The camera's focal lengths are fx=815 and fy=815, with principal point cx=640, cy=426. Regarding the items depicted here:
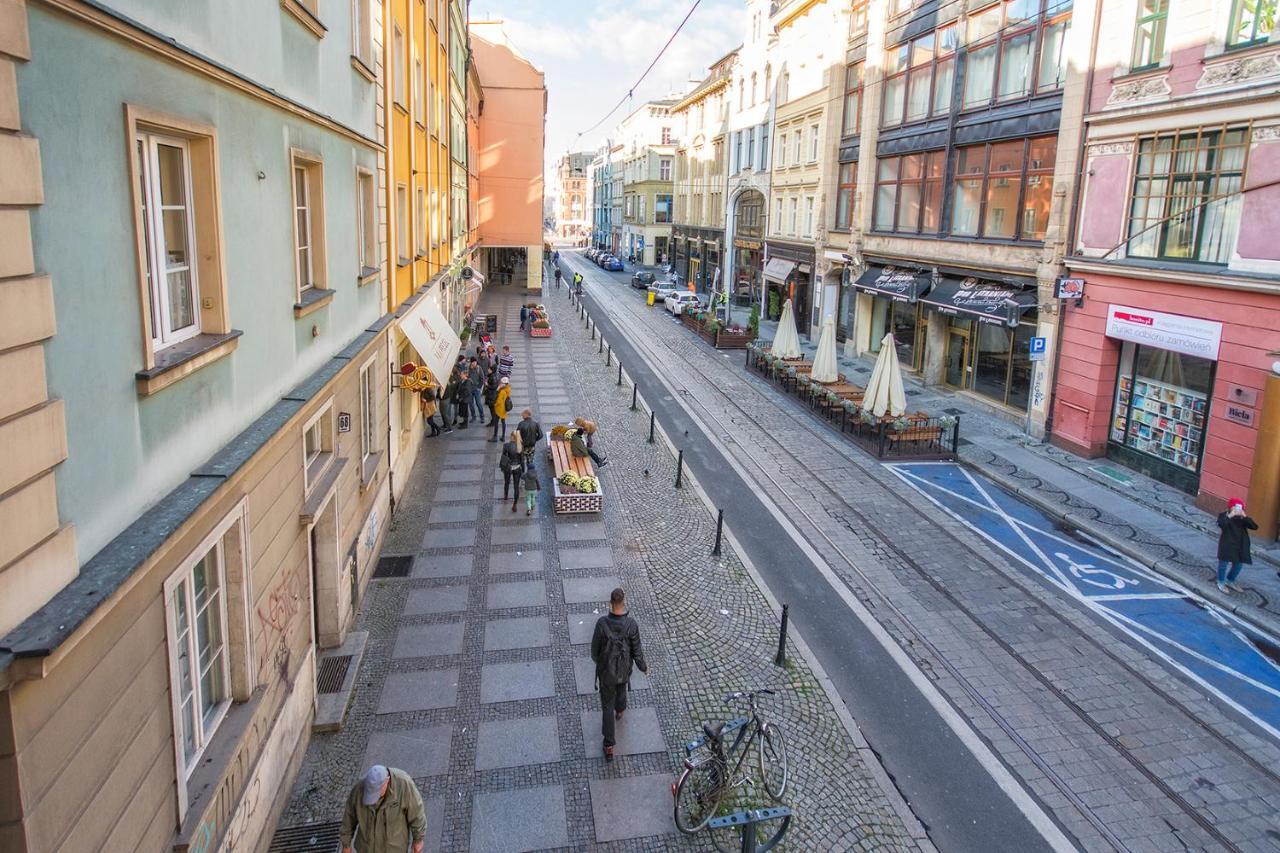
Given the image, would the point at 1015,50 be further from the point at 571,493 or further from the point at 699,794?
the point at 699,794

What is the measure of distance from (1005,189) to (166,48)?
75.2ft

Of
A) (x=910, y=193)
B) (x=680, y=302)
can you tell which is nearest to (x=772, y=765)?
(x=910, y=193)

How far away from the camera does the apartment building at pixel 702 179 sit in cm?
5141

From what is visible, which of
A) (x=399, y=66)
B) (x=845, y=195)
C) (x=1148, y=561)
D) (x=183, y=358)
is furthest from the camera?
(x=845, y=195)

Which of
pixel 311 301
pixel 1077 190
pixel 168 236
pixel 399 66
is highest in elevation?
pixel 399 66

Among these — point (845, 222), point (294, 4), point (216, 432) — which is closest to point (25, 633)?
point (216, 432)

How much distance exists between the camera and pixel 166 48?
4.73 meters

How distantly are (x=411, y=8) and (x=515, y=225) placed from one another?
31.0m

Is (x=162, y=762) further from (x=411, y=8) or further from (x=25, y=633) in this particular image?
(x=411, y=8)

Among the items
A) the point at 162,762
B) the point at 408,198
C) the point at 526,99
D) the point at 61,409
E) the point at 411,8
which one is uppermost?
the point at 526,99

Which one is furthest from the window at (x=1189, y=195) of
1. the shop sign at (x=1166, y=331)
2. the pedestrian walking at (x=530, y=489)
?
the pedestrian walking at (x=530, y=489)

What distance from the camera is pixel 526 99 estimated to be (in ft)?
151

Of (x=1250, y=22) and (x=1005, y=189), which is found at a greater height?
(x=1250, y=22)

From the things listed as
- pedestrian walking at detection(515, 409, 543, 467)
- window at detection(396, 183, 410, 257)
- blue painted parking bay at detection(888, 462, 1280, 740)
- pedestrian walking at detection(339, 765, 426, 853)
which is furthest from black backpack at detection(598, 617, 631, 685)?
window at detection(396, 183, 410, 257)
